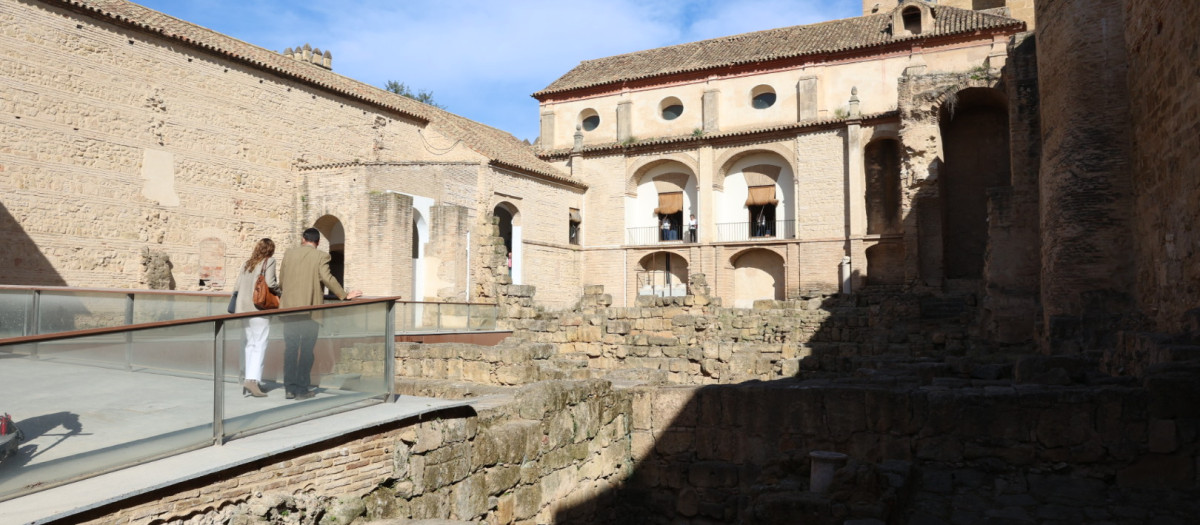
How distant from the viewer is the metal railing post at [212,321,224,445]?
433 centimetres

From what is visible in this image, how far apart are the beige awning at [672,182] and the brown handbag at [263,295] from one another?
2700 cm

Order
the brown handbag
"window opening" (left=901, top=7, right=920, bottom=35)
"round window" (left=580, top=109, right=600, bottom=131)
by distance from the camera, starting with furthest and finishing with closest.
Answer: "round window" (left=580, top=109, right=600, bottom=131)
"window opening" (left=901, top=7, right=920, bottom=35)
the brown handbag

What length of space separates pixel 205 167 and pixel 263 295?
727 inches

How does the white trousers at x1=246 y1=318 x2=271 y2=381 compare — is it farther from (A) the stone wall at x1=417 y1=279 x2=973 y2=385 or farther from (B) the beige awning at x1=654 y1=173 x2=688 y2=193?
(B) the beige awning at x1=654 y1=173 x2=688 y2=193

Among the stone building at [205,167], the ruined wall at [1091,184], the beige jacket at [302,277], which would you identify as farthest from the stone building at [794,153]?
the beige jacket at [302,277]

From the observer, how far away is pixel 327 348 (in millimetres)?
5328

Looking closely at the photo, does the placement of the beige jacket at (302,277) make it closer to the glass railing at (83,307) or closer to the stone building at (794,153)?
the glass railing at (83,307)

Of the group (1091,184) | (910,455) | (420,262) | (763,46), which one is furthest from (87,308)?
(763,46)

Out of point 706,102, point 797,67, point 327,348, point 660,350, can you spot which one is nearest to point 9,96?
point 660,350

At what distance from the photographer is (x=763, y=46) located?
3153cm

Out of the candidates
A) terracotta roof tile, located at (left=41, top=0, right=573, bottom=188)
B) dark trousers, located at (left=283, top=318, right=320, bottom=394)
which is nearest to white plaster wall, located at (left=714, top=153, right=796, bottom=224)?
terracotta roof tile, located at (left=41, top=0, right=573, bottom=188)

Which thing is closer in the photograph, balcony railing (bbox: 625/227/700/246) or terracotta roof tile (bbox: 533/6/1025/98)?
terracotta roof tile (bbox: 533/6/1025/98)

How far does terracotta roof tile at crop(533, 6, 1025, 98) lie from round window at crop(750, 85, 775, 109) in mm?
1157

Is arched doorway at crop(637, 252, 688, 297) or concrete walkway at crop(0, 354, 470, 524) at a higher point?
arched doorway at crop(637, 252, 688, 297)
